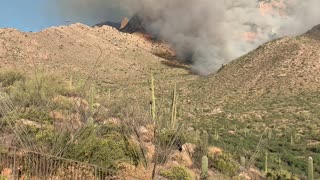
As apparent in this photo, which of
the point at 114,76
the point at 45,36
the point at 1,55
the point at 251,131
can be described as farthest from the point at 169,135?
the point at 45,36

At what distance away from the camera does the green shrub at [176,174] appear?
17.3m

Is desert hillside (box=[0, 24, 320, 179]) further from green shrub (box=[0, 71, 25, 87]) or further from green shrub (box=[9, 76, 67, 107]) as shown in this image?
green shrub (box=[0, 71, 25, 87])

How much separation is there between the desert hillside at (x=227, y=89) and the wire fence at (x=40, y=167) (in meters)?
6.29

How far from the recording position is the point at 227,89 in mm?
68250

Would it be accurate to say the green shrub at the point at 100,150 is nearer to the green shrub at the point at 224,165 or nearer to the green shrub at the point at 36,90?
the green shrub at the point at 36,90

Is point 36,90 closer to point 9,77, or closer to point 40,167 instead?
point 9,77

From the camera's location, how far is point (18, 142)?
14492 mm

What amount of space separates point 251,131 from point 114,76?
115ft

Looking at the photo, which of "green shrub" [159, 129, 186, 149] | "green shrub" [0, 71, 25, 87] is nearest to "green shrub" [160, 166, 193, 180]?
"green shrub" [159, 129, 186, 149]

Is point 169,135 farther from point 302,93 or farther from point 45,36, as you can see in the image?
point 45,36

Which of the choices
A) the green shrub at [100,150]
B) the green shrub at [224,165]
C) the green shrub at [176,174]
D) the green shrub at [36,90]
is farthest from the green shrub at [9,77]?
the green shrub at [176,174]

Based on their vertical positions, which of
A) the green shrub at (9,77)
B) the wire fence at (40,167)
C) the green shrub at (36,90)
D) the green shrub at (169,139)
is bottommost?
the wire fence at (40,167)

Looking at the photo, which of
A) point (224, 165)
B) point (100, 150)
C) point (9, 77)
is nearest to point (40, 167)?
point (100, 150)

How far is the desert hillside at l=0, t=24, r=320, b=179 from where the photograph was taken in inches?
1380
